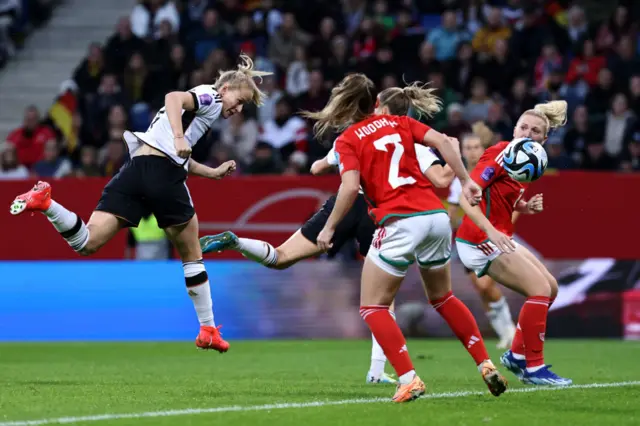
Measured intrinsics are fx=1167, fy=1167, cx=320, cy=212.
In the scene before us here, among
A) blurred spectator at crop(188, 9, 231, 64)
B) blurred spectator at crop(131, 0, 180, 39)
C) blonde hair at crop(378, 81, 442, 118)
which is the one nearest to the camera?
blonde hair at crop(378, 81, 442, 118)

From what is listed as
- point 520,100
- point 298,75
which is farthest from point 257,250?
point 298,75

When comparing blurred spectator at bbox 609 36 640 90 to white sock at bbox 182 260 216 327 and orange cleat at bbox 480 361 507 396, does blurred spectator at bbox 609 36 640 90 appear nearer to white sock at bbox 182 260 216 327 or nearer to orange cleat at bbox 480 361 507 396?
white sock at bbox 182 260 216 327

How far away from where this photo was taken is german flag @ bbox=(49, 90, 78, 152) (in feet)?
62.5

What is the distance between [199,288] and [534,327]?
272cm

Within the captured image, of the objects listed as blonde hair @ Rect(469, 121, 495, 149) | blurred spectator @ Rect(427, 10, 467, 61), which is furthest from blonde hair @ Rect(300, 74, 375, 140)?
blurred spectator @ Rect(427, 10, 467, 61)

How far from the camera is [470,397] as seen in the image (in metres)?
7.30

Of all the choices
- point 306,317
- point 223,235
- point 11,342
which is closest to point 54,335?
point 11,342

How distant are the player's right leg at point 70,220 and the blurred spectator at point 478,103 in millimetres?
9211

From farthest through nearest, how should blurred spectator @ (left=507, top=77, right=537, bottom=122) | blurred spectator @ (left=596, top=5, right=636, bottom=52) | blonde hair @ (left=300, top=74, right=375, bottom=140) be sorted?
1. blurred spectator @ (left=596, top=5, right=636, bottom=52)
2. blurred spectator @ (left=507, top=77, right=537, bottom=122)
3. blonde hair @ (left=300, top=74, right=375, bottom=140)

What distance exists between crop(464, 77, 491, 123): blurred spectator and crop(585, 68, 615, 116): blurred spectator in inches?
57.7

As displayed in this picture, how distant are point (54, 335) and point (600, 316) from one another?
6.48 metres

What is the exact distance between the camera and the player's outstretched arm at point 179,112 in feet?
27.1

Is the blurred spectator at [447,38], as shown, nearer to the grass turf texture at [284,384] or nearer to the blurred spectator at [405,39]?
the blurred spectator at [405,39]

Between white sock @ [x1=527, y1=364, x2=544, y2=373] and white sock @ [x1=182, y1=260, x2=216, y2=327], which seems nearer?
white sock @ [x1=527, y1=364, x2=544, y2=373]
